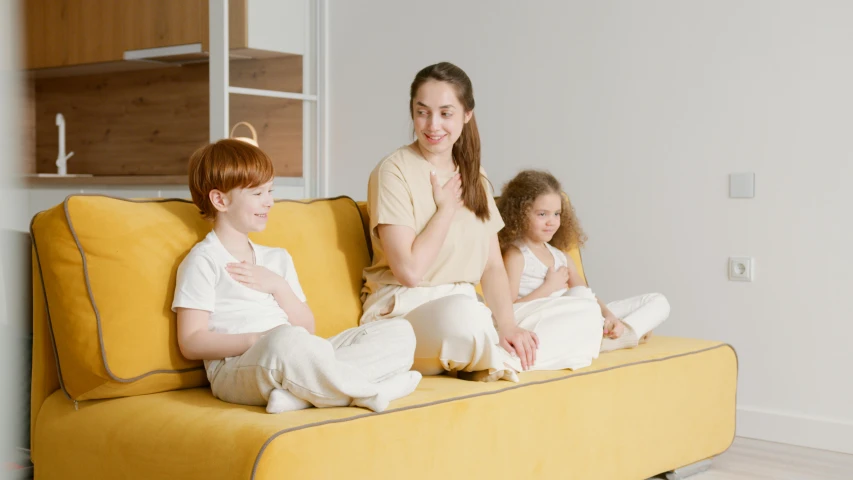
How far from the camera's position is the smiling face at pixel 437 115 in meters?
2.36

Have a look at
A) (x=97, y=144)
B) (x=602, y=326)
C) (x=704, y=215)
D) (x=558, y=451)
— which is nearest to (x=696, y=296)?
(x=704, y=215)

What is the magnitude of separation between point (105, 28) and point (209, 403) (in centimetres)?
411

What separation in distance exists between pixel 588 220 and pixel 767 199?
731 mm

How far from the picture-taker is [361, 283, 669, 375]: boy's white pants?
2037mm

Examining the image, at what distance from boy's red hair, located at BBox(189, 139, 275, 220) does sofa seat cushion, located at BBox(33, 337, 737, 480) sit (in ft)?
1.38

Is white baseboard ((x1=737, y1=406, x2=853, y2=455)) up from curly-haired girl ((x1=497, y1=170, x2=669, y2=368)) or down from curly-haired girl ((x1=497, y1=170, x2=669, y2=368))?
down

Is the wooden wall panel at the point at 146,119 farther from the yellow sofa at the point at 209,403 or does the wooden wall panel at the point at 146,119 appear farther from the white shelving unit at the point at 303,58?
the yellow sofa at the point at 209,403

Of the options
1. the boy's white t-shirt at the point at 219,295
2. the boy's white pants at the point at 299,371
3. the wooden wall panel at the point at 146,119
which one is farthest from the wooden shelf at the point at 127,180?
the boy's white pants at the point at 299,371

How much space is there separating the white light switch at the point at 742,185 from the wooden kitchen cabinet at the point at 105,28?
2.79 meters

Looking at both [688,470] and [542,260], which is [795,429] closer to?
[688,470]

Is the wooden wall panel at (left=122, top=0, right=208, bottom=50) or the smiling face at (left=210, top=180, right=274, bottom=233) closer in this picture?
the smiling face at (left=210, top=180, right=274, bottom=233)

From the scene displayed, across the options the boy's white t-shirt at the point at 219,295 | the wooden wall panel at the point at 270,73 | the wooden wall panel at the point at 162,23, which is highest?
the wooden wall panel at the point at 162,23

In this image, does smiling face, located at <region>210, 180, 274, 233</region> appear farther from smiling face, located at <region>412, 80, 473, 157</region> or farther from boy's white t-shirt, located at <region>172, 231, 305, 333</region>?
smiling face, located at <region>412, 80, 473, 157</region>

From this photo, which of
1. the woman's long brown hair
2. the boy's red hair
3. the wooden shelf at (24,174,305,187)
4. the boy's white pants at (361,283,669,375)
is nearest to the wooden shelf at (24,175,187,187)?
the wooden shelf at (24,174,305,187)
